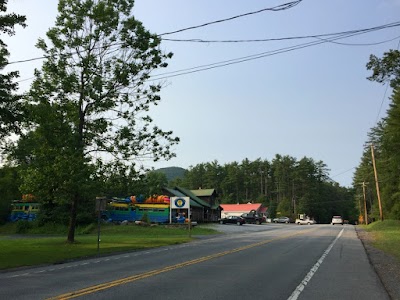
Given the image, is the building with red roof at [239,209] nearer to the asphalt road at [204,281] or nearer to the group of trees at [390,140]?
the group of trees at [390,140]

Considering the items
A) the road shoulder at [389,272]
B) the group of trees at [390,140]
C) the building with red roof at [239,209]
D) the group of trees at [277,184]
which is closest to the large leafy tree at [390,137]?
the group of trees at [390,140]

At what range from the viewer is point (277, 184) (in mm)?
149625

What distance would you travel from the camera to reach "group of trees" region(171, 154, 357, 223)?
138 m

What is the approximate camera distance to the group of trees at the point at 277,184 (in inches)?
5438

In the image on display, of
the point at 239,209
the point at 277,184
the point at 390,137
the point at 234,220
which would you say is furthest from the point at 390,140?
the point at 277,184

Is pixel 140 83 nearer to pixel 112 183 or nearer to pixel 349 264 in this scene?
pixel 112 183

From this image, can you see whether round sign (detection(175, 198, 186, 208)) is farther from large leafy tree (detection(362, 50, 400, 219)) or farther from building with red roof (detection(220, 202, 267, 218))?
building with red roof (detection(220, 202, 267, 218))

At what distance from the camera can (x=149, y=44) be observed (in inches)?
1046

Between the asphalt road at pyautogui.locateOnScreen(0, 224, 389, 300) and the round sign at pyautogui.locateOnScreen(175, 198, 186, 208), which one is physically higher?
the round sign at pyautogui.locateOnScreen(175, 198, 186, 208)

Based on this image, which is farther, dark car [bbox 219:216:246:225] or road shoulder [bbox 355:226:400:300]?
dark car [bbox 219:216:246:225]

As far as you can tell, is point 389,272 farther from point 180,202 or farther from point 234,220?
point 234,220

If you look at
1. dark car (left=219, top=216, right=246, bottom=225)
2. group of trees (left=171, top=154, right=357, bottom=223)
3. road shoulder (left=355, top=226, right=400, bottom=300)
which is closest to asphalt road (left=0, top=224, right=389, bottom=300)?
road shoulder (left=355, top=226, right=400, bottom=300)

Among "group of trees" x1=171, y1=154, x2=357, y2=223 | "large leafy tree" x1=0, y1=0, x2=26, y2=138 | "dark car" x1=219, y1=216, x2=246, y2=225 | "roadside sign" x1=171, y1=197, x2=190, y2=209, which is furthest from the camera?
"group of trees" x1=171, y1=154, x2=357, y2=223

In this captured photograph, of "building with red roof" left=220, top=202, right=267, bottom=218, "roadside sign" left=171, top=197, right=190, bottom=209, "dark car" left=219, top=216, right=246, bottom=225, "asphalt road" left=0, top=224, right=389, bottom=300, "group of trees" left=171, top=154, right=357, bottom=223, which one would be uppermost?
"group of trees" left=171, top=154, right=357, bottom=223
